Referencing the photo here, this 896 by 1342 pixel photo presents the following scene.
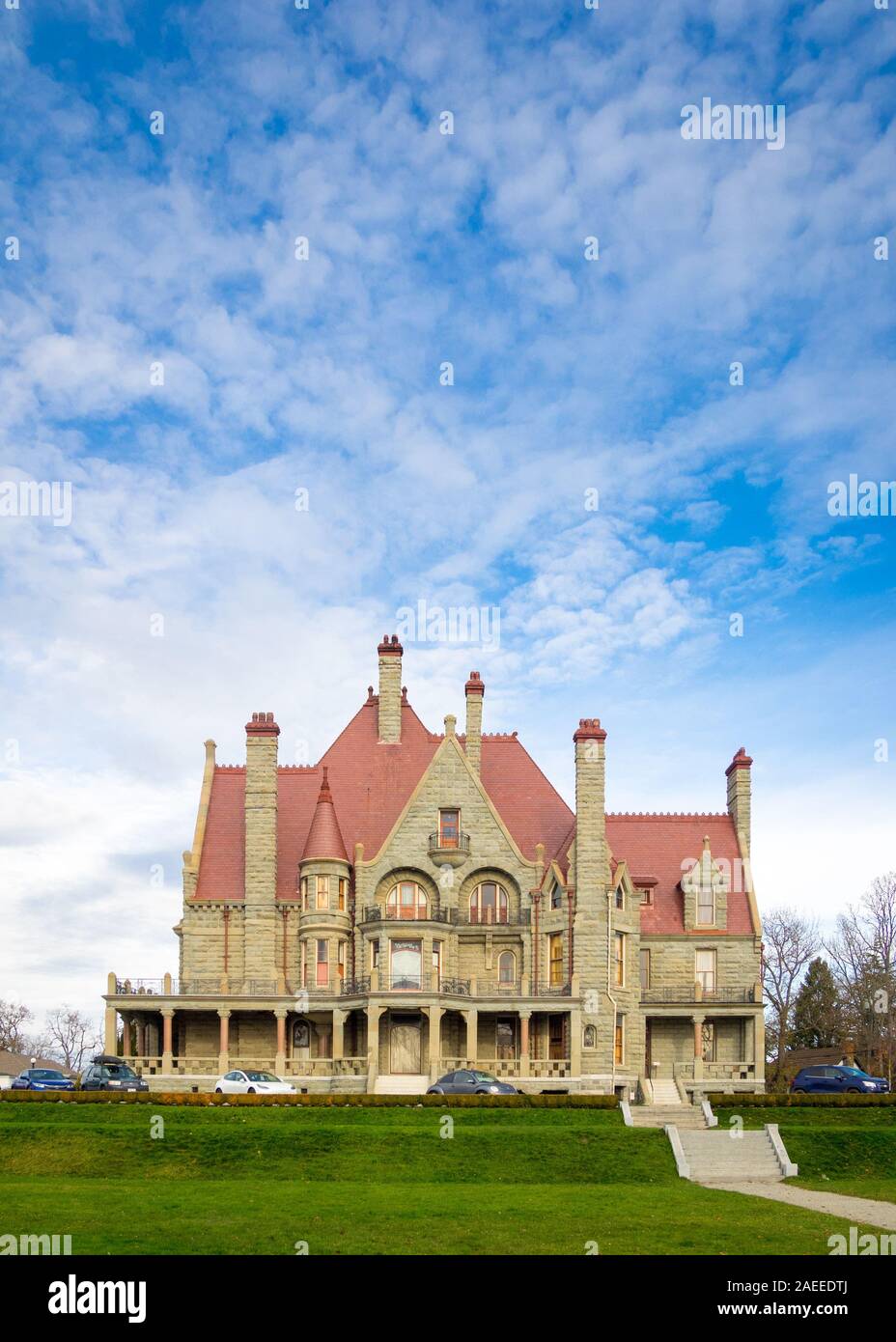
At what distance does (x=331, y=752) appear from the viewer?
58.9 meters

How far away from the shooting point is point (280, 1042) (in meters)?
50.7

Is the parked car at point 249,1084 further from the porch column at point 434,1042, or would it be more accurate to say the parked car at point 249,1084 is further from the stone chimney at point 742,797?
the stone chimney at point 742,797

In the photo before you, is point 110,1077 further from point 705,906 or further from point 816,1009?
point 816,1009

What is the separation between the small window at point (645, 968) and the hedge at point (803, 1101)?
14.8 meters

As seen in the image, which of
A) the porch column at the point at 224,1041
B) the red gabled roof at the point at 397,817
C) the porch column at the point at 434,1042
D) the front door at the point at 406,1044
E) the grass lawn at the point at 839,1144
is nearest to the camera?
the grass lawn at the point at 839,1144

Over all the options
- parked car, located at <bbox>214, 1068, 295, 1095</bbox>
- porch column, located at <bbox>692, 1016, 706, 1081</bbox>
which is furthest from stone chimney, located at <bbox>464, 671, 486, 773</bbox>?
parked car, located at <bbox>214, 1068, 295, 1095</bbox>

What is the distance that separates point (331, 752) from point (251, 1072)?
1662 centimetres

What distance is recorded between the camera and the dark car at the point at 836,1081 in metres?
45.2

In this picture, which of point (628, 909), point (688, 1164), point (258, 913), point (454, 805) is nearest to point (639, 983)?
point (628, 909)

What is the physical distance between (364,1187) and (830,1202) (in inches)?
375

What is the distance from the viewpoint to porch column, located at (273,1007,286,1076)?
5047 cm

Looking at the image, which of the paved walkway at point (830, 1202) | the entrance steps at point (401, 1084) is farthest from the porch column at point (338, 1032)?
Result: the paved walkway at point (830, 1202)

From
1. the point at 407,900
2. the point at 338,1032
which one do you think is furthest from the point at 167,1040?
the point at 407,900

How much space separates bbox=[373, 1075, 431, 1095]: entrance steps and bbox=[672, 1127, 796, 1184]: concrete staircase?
13.8 m
